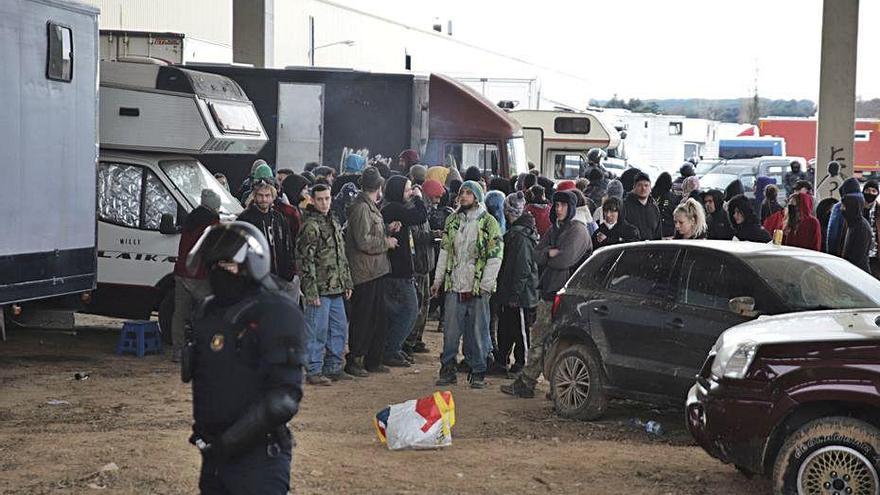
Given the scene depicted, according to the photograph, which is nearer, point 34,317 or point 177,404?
point 177,404

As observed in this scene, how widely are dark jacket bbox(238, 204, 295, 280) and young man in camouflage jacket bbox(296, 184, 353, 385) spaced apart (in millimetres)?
182

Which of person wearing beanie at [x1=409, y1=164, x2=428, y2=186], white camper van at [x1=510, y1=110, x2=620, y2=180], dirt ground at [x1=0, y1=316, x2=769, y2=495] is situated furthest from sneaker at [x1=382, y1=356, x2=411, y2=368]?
white camper van at [x1=510, y1=110, x2=620, y2=180]

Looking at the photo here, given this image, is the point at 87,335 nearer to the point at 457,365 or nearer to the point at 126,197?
the point at 126,197

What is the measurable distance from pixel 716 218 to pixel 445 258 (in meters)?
4.30

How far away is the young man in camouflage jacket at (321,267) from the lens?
500 inches

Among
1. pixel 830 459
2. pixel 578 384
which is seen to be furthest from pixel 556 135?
pixel 830 459

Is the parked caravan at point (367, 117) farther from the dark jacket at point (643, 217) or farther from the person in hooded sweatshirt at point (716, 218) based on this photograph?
the dark jacket at point (643, 217)

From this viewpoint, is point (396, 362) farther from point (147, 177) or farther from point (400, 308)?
point (147, 177)

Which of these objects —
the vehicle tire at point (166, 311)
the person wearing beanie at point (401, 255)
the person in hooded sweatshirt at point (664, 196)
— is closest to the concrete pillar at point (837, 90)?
the person in hooded sweatshirt at point (664, 196)

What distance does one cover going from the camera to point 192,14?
42.2 metres

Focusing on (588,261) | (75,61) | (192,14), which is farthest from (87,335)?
(192,14)

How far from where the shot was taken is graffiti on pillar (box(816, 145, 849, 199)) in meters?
26.5

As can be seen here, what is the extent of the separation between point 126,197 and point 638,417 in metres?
6.27

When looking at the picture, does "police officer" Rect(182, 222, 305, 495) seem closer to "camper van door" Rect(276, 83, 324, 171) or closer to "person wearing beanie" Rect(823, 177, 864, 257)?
"person wearing beanie" Rect(823, 177, 864, 257)
